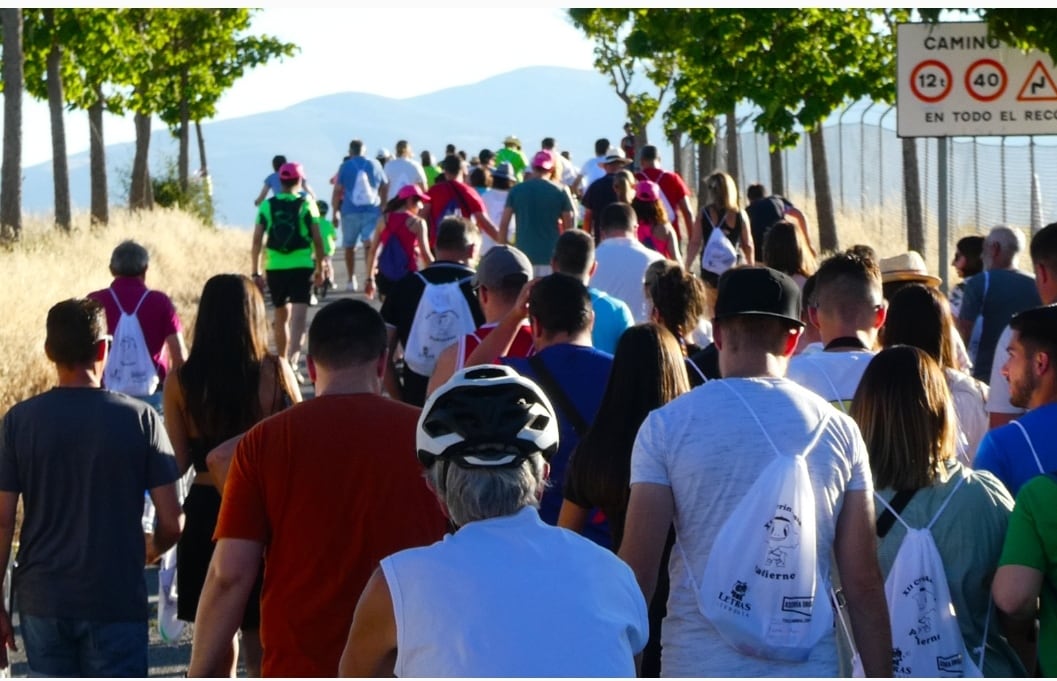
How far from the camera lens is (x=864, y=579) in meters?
4.18

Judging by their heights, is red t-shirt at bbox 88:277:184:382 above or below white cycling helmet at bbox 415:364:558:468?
above

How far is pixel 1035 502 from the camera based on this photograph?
431cm

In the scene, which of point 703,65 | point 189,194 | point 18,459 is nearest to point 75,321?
point 18,459

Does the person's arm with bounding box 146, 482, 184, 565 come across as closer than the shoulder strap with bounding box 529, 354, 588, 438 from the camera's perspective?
No

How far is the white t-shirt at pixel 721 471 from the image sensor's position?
407cm

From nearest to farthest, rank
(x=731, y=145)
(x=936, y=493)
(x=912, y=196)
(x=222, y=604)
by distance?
(x=222, y=604) → (x=936, y=493) → (x=912, y=196) → (x=731, y=145)

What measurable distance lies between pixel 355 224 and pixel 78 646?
16795mm

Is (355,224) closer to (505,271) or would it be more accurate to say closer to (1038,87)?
(1038,87)

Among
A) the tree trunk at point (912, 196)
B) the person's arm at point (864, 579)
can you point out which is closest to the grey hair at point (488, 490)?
the person's arm at point (864, 579)

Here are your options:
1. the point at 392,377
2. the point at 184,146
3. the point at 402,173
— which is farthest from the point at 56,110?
the point at 392,377

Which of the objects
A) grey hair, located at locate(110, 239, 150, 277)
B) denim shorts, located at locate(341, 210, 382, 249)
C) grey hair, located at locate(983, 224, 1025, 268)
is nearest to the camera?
grey hair, located at locate(983, 224, 1025, 268)

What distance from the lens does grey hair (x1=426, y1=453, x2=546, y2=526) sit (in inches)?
125

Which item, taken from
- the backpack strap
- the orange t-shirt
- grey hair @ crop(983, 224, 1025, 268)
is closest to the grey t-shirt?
the orange t-shirt

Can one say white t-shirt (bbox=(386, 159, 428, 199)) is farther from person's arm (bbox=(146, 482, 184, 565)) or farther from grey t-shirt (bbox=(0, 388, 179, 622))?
grey t-shirt (bbox=(0, 388, 179, 622))
